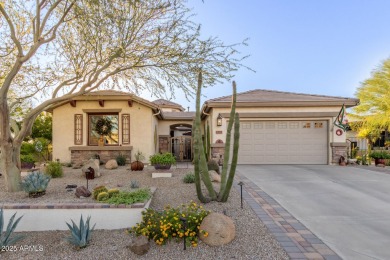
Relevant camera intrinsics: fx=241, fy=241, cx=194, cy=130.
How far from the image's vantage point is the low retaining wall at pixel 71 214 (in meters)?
4.71

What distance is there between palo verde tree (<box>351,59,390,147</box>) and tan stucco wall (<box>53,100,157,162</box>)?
1806 cm

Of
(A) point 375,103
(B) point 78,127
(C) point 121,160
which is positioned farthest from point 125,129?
(A) point 375,103

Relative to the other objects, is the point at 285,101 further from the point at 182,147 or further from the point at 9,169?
the point at 9,169

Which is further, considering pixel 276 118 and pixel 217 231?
pixel 276 118

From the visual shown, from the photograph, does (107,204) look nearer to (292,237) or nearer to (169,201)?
(169,201)

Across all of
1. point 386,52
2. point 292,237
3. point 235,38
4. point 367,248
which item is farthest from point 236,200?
point 386,52

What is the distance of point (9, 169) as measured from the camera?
645 centimetres

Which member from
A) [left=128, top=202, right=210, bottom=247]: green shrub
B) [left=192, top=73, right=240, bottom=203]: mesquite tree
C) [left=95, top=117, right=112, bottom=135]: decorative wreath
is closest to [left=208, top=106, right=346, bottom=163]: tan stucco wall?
[left=95, top=117, right=112, bottom=135]: decorative wreath

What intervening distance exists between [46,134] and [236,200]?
1355cm

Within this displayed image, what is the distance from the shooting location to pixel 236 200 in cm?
620

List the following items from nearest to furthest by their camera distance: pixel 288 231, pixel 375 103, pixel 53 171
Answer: pixel 288 231 → pixel 53 171 → pixel 375 103

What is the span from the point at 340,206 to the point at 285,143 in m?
8.03

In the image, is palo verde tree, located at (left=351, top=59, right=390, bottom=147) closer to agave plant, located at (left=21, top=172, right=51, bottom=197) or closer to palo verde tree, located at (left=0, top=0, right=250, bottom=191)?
palo verde tree, located at (left=0, top=0, right=250, bottom=191)

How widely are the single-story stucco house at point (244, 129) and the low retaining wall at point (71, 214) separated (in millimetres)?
8413
